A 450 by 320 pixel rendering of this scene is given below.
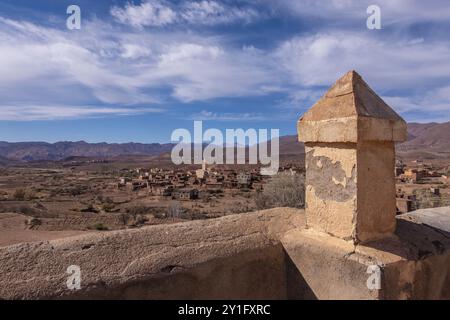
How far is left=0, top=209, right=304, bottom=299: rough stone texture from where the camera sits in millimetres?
1803

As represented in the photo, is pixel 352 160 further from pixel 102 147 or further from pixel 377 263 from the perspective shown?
pixel 102 147

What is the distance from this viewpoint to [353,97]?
2.20 metres

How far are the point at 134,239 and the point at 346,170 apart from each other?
51.4 inches

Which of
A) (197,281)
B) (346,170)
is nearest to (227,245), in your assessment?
(197,281)

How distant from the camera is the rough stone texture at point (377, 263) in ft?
6.67

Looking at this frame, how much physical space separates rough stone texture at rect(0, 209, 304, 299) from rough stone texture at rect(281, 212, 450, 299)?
189 millimetres

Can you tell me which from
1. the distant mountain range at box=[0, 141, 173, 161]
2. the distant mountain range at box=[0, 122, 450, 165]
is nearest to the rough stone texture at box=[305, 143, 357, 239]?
the distant mountain range at box=[0, 122, 450, 165]

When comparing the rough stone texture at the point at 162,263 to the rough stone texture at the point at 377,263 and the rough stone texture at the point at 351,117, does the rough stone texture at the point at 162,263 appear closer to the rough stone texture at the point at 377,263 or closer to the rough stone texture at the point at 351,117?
the rough stone texture at the point at 377,263

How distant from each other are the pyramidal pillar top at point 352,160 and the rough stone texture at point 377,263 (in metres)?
0.09

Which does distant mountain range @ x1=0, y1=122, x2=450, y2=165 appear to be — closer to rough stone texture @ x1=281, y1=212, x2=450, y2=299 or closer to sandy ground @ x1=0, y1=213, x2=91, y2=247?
sandy ground @ x1=0, y1=213, x2=91, y2=247

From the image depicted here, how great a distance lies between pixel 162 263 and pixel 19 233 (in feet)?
44.2

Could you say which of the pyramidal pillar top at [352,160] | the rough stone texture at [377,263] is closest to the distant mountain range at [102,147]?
the rough stone texture at [377,263]

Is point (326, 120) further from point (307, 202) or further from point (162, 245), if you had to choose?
point (162, 245)

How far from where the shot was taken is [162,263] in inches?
80.7
